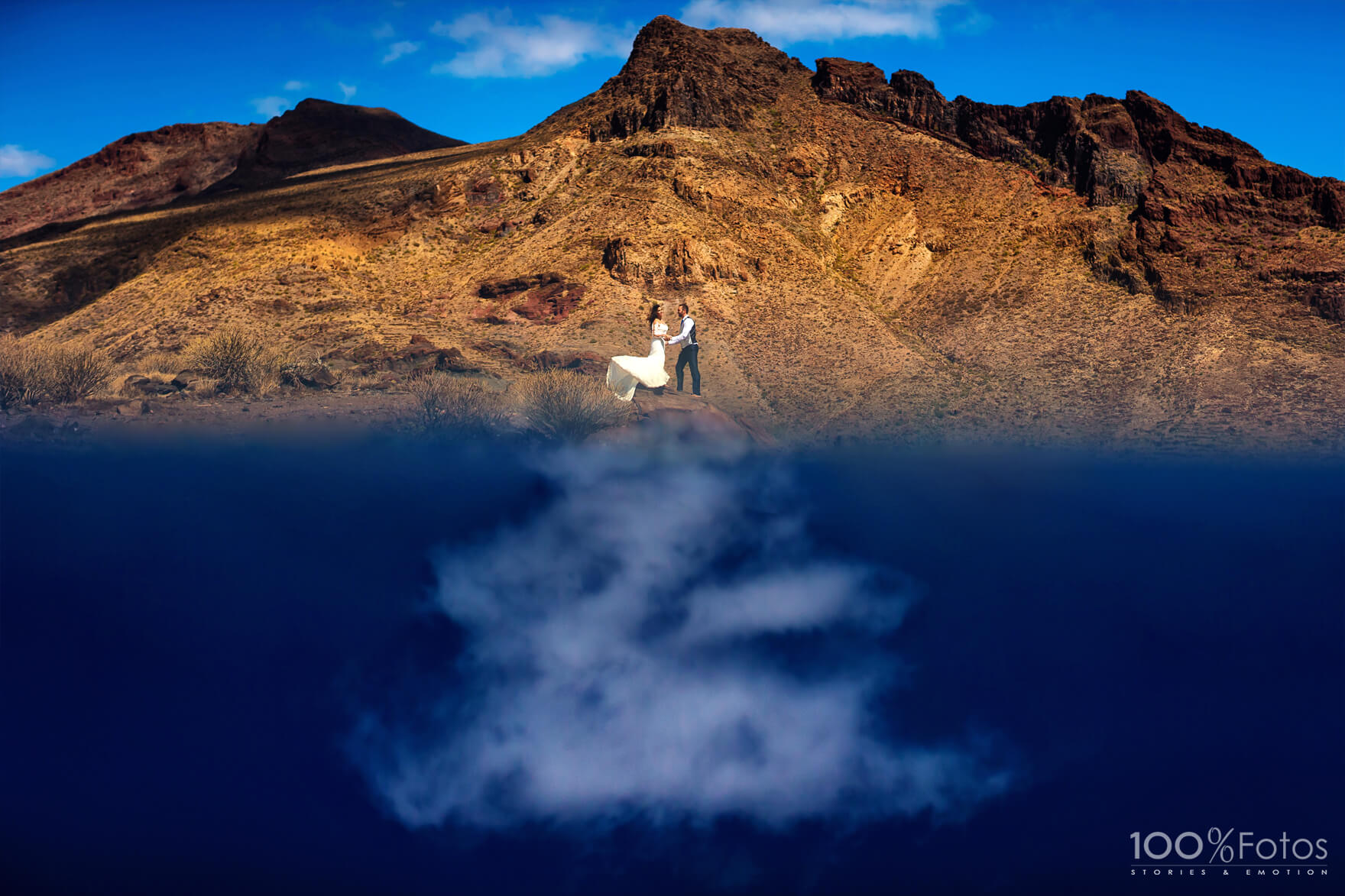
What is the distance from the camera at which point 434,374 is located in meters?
24.3

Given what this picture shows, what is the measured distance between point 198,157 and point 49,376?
168ft

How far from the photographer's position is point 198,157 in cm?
6719

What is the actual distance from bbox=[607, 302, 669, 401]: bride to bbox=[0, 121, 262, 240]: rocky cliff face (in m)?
55.8

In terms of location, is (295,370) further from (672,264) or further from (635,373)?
(635,373)

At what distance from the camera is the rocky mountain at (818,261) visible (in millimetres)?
28594

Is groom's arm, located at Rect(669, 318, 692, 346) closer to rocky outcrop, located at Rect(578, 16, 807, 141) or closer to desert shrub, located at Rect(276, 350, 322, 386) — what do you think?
desert shrub, located at Rect(276, 350, 322, 386)

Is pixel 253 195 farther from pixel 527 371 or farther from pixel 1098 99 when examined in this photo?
pixel 1098 99

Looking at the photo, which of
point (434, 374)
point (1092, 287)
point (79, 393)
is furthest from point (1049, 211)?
point (79, 393)

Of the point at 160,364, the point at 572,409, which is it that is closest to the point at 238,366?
the point at 160,364

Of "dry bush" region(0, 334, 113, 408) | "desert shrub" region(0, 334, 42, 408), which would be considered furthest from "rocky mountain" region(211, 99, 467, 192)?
"desert shrub" region(0, 334, 42, 408)

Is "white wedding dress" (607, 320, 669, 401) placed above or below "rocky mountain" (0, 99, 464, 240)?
below

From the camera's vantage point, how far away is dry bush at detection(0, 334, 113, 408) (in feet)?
71.4

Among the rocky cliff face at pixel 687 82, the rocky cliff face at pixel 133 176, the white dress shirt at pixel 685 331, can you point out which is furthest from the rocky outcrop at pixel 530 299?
the rocky cliff face at pixel 133 176

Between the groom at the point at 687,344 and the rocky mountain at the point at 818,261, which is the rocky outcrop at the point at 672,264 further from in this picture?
the groom at the point at 687,344
